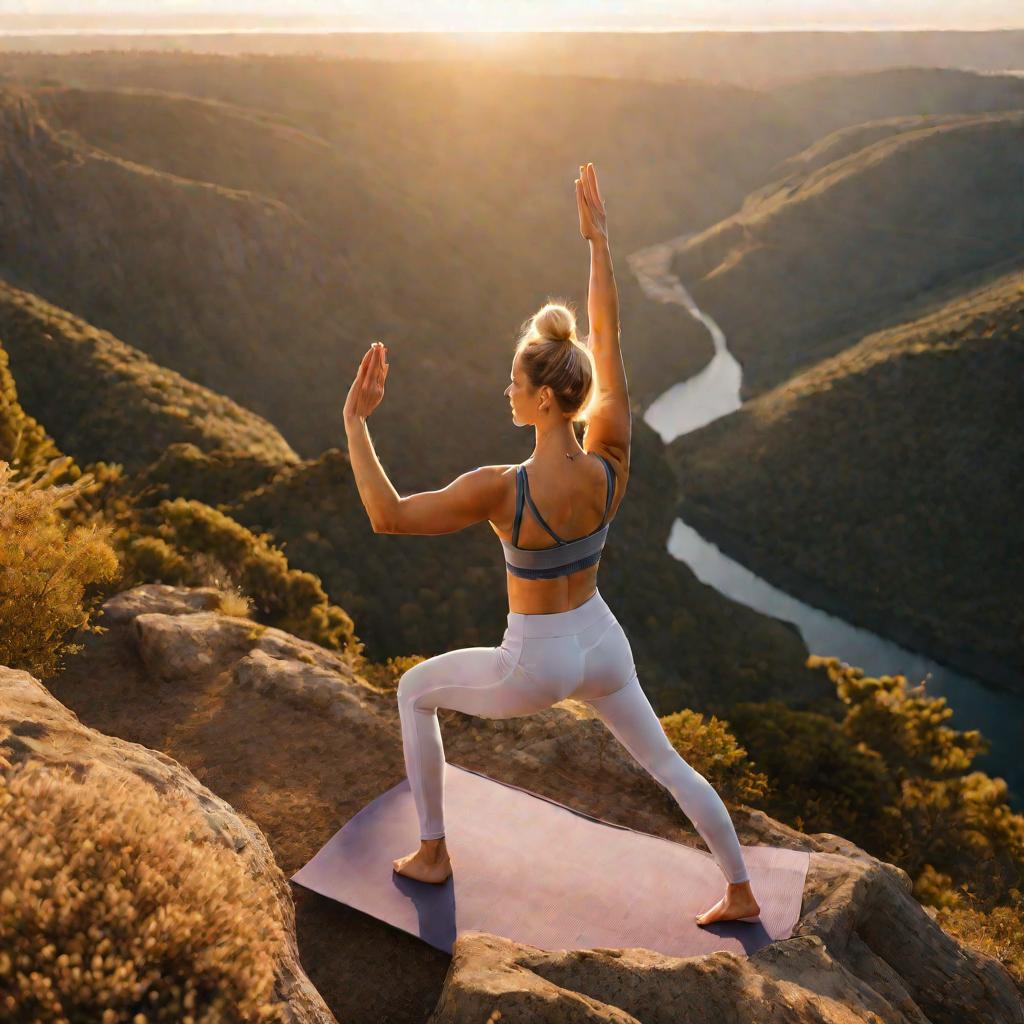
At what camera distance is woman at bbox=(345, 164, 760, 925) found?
2719 millimetres

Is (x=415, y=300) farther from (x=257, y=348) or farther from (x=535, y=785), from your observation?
(x=535, y=785)

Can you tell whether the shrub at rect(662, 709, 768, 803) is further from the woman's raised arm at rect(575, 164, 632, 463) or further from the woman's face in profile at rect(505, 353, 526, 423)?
the woman's face in profile at rect(505, 353, 526, 423)

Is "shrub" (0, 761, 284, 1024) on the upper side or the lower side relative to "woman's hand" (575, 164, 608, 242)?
lower

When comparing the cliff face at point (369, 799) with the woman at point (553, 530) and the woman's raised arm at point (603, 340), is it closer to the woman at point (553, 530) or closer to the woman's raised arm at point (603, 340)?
the woman at point (553, 530)

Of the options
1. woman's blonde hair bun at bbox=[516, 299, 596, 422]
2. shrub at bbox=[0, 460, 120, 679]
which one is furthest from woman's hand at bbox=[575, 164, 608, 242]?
shrub at bbox=[0, 460, 120, 679]

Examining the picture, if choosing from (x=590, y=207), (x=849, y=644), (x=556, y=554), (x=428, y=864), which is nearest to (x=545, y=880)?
(x=428, y=864)

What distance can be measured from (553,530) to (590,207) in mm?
1205

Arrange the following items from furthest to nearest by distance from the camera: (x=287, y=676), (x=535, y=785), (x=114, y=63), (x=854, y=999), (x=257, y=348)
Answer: (x=114, y=63) → (x=257, y=348) → (x=287, y=676) → (x=535, y=785) → (x=854, y=999)

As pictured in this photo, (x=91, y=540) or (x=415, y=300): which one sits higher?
(x=91, y=540)

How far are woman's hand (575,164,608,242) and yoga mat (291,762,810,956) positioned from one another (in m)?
2.59

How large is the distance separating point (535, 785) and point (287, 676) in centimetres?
172

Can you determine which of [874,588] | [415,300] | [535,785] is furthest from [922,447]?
[535,785]

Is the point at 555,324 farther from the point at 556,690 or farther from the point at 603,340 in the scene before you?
the point at 556,690

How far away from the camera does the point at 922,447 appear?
179 feet
